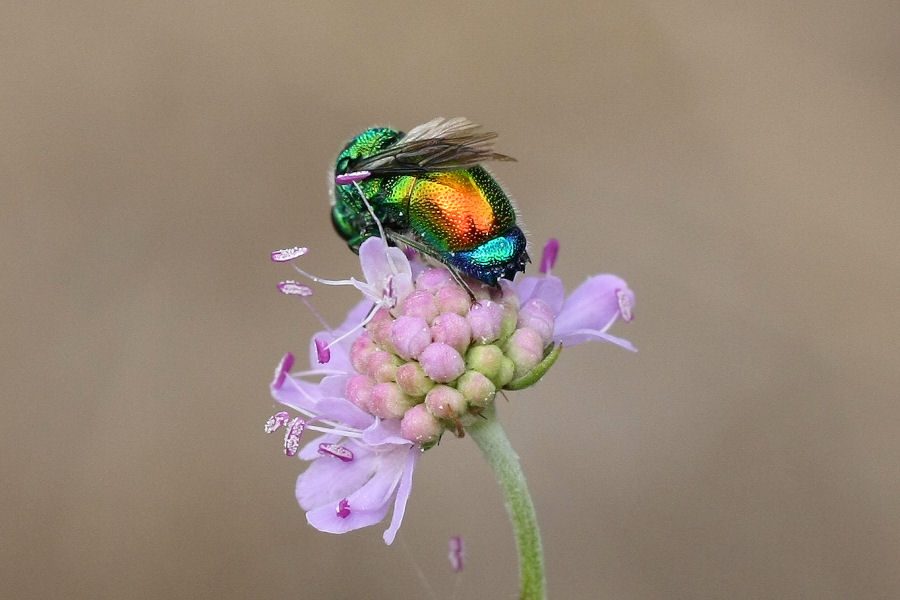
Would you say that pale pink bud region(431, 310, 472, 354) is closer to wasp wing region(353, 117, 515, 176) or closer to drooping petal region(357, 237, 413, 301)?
drooping petal region(357, 237, 413, 301)

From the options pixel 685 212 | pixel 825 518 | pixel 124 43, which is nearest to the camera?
pixel 825 518

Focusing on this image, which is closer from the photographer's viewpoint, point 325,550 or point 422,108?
point 325,550

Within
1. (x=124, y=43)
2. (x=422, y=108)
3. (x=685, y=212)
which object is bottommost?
(x=685, y=212)

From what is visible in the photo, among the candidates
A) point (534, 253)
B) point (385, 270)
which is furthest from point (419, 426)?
point (534, 253)

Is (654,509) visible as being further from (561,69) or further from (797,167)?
(561,69)

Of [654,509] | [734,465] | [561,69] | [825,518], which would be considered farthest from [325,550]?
[561,69]

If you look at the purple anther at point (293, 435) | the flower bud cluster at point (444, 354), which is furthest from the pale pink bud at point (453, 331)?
the purple anther at point (293, 435)

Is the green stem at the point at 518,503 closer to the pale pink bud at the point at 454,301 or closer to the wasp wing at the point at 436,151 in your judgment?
the pale pink bud at the point at 454,301
